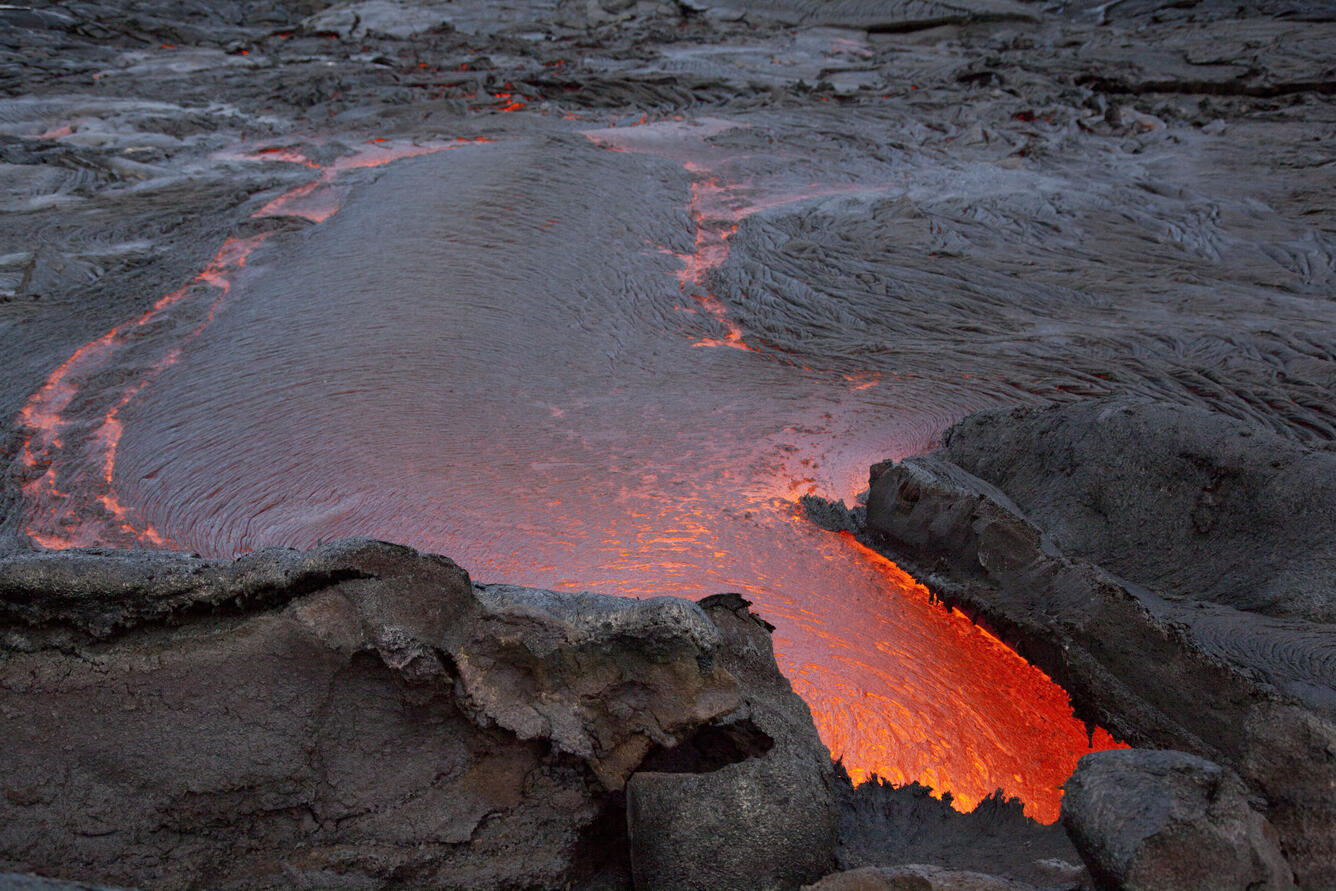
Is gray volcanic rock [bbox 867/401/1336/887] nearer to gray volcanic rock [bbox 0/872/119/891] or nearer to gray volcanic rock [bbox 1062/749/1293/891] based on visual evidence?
gray volcanic rock [bbox 1062/749/1293/891]

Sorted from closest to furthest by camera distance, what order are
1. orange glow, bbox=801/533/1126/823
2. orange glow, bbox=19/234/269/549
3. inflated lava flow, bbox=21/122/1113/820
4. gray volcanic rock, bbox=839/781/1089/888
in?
gray volcanic rock, bbox=839/781/1089/888, orange glow, bbox=801/533/1126/823, inflated lava flow, bbox=21/122/1113/820, orange glow, bbox=19/234/269/549

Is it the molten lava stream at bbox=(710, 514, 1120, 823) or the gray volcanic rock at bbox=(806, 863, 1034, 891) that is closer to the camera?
the gray volcanic rock at bbox=(806, 863, 1034, 891)

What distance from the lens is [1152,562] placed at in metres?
2.58

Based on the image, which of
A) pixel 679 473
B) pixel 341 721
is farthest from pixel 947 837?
pixel 679 473

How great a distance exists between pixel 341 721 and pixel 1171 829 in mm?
1338

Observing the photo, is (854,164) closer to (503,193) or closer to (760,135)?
(760,135)

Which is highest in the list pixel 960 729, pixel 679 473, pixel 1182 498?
pixel 1182 498

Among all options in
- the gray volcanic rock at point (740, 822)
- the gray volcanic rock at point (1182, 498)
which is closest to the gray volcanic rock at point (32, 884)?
the gray volcanic rock at point (740, 822)

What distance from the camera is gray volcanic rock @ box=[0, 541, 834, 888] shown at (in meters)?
1.62

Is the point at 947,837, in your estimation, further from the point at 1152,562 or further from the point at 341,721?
the point at 341,721

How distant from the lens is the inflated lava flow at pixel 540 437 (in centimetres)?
256

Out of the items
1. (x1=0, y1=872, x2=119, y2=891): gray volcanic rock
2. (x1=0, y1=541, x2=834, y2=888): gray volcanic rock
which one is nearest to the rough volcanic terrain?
(x1=0, y1=541, x2=834, y2=888): gray volcanic rock

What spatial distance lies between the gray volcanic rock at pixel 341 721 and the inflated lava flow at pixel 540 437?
70cm

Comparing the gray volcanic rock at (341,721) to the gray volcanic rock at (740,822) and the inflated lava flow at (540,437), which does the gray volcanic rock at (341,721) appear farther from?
the inflated lava flow at (540,437)
